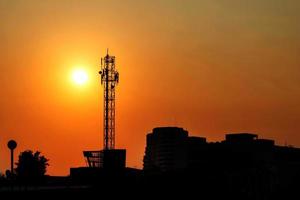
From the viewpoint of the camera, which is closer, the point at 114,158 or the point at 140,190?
the point at 140,190

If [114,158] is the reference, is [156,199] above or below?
below

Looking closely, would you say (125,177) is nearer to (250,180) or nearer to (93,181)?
(93,181)

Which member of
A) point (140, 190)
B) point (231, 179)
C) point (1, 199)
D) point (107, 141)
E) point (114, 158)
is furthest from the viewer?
point (107, 141)

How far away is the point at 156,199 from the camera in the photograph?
10012cm

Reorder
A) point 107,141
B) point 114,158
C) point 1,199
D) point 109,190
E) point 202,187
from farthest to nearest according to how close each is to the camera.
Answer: point 107,141, point 114,158, point 202,187, point 109,190, point 1,199

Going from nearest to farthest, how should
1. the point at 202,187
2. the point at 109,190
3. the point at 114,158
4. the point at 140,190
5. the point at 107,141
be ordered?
1. the point at 109,190
2. the point at 140,190
3. the point at 202,187
4. the point at 114,158
5. the point at 107,141

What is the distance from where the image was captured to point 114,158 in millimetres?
124312

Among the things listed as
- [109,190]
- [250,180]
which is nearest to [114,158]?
[109,190]

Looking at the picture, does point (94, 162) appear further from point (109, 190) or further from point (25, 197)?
point (25, 197)

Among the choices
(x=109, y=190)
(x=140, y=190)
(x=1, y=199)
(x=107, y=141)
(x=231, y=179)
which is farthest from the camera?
(x=107, y=141)

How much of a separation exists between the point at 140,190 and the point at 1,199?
96.9ft

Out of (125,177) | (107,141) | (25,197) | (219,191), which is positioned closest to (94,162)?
(107,141)

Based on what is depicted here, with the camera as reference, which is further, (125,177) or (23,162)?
(23,162)

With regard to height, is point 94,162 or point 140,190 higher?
point 94,162
